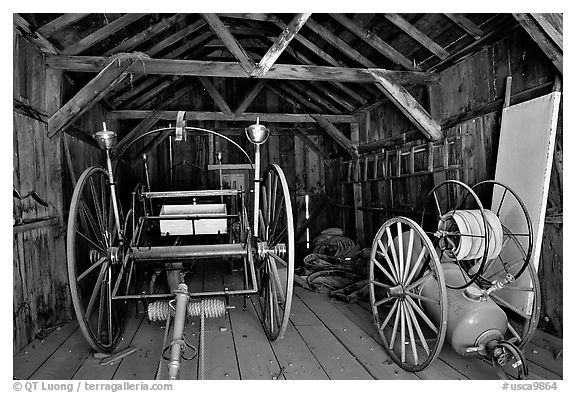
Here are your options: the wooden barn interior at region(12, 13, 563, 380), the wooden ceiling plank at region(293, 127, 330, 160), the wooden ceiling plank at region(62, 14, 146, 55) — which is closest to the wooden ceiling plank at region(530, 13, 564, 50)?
the wooden barn interior at region(12, 13, 563, 380)

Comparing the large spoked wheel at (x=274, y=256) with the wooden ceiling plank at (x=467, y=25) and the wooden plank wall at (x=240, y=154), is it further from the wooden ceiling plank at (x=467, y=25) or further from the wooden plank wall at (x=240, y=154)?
the wooden plank wall at (x=240, y=154)

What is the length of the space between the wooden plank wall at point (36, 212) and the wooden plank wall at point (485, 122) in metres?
3.81

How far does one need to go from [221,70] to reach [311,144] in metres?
3.88

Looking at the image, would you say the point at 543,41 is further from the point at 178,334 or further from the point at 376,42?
the point at 178,334

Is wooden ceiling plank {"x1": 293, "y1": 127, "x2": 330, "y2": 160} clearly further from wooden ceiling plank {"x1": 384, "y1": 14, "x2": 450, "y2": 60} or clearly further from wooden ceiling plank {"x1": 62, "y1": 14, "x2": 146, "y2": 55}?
wooden ceiling plank {"x1": 62, "y1": 14, "x2": 146, "y2": 55}

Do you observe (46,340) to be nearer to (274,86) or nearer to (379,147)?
(379,147)

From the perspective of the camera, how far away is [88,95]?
3916 millimetres

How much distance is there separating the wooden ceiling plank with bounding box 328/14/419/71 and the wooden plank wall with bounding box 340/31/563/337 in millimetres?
423

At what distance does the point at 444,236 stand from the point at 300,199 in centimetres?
507

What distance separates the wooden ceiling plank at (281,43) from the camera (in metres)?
3.76

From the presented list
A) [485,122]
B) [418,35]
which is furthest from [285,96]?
[485,122]

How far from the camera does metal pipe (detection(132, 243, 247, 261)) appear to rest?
321 cm
